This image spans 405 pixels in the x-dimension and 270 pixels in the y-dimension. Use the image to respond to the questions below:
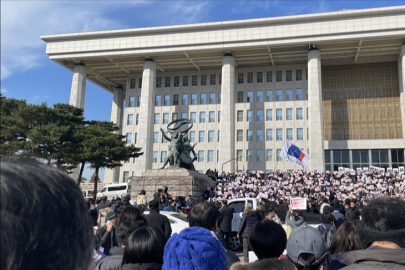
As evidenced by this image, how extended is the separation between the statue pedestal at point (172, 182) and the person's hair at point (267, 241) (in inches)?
900

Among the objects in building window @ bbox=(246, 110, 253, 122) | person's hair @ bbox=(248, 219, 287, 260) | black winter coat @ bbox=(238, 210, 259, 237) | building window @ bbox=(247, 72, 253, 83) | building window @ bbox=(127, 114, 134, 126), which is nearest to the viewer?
person's hair @ bbox=(248, 219, 287, 260)

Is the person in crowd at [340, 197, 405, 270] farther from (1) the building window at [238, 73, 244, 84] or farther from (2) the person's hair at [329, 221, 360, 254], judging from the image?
(1) the building window at [238, 73, 244, 84]

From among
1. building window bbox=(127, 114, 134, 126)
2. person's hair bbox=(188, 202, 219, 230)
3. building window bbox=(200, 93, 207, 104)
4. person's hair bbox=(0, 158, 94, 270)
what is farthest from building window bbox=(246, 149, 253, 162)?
person's hair bbox=(0, 158, 94, 270)

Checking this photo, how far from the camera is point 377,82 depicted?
5509cm

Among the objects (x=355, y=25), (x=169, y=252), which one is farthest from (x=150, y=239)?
(x=355, y=25)

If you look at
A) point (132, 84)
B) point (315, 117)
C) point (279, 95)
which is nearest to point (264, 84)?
point (279, 95)

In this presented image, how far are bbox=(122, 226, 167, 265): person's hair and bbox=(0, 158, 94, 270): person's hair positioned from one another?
5.74ft

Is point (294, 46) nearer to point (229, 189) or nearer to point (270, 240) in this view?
point (229, 189)

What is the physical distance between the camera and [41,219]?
1.16 m

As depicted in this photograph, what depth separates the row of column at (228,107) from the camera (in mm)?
47750

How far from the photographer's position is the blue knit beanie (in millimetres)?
2572

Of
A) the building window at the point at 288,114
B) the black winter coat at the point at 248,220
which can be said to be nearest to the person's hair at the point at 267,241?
the black winter coat at the point at 248,220

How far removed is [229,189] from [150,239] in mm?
→ 26700

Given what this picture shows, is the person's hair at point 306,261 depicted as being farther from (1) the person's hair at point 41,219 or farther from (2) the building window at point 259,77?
(2) the building window at point 259,77
